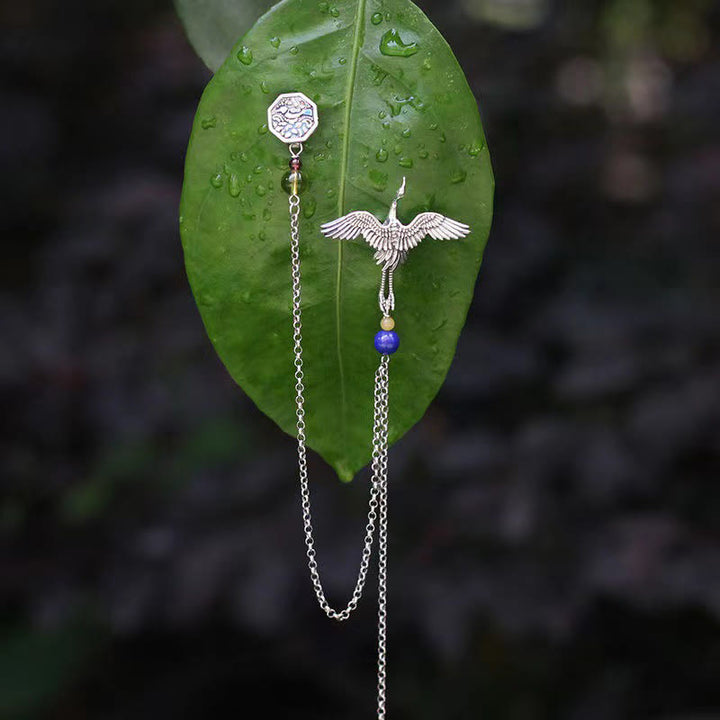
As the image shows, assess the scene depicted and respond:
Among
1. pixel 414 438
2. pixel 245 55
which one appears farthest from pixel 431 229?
pixel 414 438

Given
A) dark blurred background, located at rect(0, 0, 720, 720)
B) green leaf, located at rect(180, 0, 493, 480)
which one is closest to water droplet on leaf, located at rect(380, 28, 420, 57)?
green leaf, located at rect(180, 0, 493, 480)

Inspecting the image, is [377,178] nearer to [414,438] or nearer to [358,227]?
[358,227]

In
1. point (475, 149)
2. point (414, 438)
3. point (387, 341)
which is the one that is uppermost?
point (475, 149)

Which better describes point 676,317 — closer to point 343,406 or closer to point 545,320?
point 545,320

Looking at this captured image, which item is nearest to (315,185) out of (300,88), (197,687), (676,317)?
(300,88)

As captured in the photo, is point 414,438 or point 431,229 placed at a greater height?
point 431,229

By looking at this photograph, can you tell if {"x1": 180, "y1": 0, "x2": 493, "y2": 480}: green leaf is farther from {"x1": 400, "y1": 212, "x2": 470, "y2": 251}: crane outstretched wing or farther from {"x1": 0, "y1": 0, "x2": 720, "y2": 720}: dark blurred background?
{"x1": 0, "y1": 0, "x2": 720, "y2": 720}: dark blurred background

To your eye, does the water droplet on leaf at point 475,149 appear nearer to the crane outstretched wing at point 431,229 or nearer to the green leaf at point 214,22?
Result: the crane outstretched wing at point 431,229
